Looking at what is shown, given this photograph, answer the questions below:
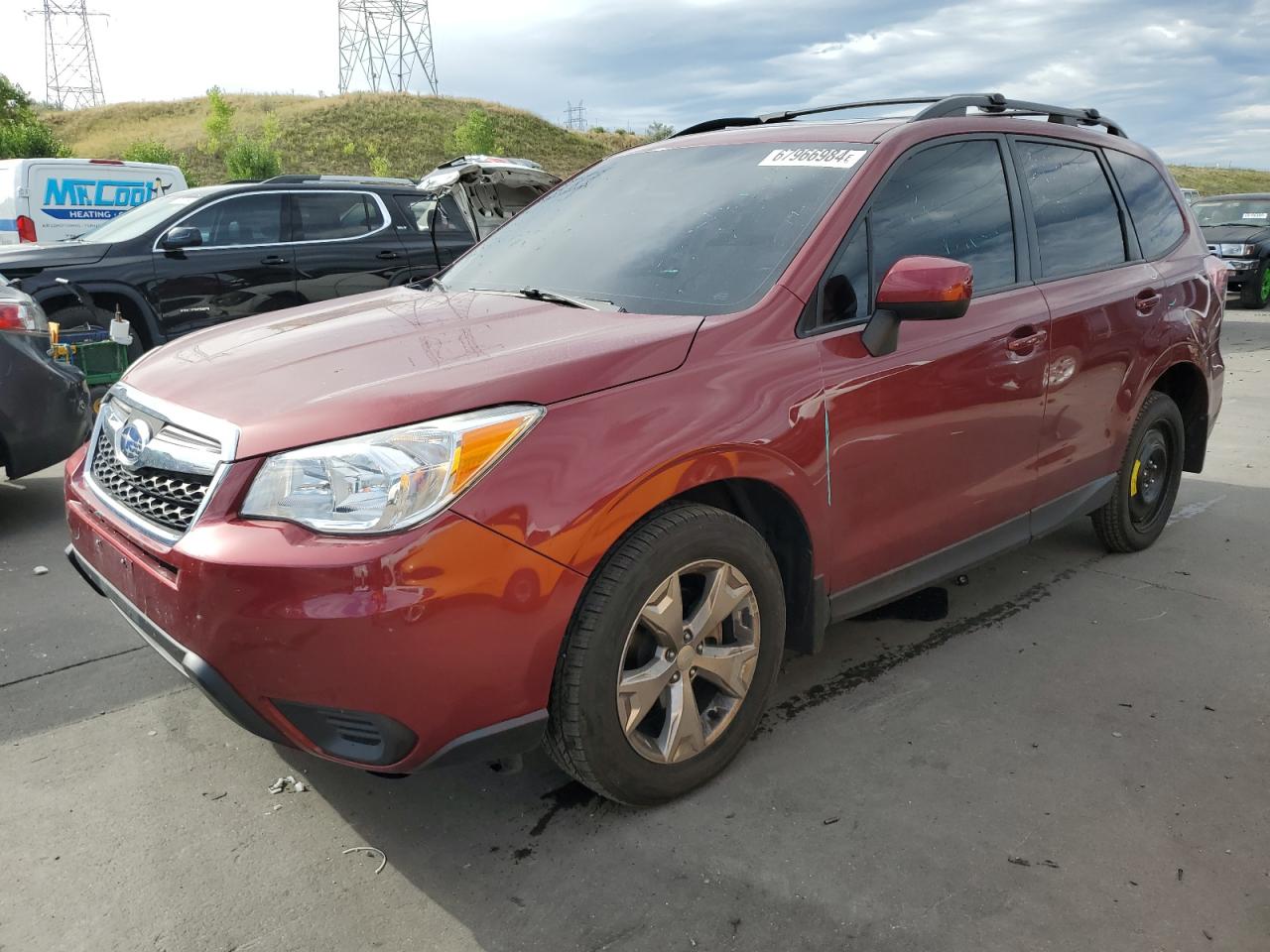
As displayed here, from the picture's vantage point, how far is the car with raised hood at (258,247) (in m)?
7.78

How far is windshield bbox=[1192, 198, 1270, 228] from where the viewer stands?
17016 mm

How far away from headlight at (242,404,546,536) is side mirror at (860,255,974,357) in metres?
1.25

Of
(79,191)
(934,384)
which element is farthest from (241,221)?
(934,384)

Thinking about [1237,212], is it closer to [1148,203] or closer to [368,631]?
[1148,203]

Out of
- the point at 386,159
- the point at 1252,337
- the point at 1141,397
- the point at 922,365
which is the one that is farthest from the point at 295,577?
the point at 386,159

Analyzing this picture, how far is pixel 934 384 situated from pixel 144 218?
7593 mm

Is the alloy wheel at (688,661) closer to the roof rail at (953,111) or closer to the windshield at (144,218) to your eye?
the roof rail at (953,111)

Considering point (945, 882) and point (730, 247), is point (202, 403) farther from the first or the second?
point (945, 882)

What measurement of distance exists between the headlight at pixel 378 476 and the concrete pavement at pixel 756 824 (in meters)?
0.92

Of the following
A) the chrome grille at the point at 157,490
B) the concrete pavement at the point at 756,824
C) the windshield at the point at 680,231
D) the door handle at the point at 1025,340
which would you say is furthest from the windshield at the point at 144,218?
the door handle at the point at 1025,340

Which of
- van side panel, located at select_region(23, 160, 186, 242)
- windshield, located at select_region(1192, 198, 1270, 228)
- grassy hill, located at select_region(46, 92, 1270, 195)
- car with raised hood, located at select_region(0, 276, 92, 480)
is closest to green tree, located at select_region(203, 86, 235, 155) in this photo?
grassy hill, located at select_region(46, 92, 1270, 195)

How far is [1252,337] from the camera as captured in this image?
13.4m

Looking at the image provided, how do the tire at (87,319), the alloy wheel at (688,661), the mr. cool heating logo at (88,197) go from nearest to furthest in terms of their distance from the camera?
the alloy wheel at (688,661), the tire at (87,319), the mr. cool heating logo at (88,197)

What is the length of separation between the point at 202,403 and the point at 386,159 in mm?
62596
